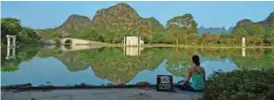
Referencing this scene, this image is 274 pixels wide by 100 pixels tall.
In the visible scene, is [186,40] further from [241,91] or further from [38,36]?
[241,91]

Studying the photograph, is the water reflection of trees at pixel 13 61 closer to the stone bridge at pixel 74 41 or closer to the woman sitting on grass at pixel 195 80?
the woman sitting on grass at pixel 195 80

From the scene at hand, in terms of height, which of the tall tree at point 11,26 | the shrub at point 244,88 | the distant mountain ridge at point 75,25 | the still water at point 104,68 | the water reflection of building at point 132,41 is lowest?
the still water at point 104,68

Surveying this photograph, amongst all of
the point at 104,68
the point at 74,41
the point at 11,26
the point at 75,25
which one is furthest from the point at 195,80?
the point at 75,25

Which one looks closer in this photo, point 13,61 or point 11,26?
point 13,61

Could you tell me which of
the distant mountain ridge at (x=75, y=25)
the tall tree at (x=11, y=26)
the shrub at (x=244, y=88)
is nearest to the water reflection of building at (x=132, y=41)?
the tall tree at (x=11, y=26)

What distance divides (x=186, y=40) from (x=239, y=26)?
5054 mm

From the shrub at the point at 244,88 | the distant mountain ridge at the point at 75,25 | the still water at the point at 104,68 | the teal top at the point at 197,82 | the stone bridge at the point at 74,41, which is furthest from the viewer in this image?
the distant mountain ridge at the point at 75,25

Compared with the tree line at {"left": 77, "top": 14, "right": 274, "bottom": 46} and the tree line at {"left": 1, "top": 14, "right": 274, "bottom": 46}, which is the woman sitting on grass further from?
the tree line at {"left": 77, "top": 14, "right": 274, "bottom": 46}

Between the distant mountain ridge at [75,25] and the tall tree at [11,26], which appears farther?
the distant mountain ridge at [75,25]

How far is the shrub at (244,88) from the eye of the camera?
2.76 meters

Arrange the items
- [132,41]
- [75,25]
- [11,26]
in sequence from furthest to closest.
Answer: [75,25]
[132,41]
[11,26]

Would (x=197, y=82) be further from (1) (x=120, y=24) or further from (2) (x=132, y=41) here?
(1) (x=120, y=24)

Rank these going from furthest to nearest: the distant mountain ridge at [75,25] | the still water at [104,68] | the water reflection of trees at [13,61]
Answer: the distant mountain ridge at [75,25], the water reflection of trees at [13,61], the still water at [104,68]

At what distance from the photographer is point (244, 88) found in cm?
290
